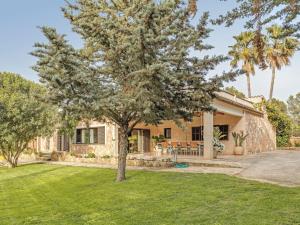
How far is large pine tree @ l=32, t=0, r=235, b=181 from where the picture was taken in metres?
9.74

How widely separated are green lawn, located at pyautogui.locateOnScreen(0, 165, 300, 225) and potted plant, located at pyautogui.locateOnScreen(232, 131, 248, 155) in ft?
34.5

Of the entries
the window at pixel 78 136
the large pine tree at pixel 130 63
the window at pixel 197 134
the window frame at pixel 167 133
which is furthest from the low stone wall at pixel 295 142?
the large pine tree at pixel 130 63

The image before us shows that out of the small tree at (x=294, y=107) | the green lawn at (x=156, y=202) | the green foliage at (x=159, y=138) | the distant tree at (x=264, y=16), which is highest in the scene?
the small tree at (x=294, y=107)

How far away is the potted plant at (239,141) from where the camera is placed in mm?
22497

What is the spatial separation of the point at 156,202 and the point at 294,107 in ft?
225

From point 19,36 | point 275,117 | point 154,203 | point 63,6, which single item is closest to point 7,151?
point 19,36

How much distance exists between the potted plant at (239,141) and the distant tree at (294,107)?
5032cm

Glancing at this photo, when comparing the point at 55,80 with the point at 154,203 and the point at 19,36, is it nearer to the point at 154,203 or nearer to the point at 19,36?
the point at 154,203

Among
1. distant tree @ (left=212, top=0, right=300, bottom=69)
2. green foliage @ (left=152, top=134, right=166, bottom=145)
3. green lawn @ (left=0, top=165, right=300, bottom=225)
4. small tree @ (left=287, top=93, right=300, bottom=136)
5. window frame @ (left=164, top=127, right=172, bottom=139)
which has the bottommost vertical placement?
green lawn @ (left=0, top=165, right=300, bottom=225)

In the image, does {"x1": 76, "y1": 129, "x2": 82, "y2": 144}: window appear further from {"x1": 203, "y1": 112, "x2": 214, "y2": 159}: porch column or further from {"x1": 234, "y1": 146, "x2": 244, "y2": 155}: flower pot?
{"x1": 234, "y1": 146, "x2": 244, "y2": 155}: flower pot

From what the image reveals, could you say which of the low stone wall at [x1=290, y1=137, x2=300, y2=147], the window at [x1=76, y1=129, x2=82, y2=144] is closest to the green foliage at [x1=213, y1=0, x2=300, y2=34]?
the window at [x1=76, y1=129, x2=82, y2=144]

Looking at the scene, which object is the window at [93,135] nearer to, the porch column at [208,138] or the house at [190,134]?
the house at [190,134]

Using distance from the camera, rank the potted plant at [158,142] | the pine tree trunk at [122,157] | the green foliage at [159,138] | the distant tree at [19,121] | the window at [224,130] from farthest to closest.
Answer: the green foliage at [159,138] → the window at [224,130] → the potted plant at [158,142] → the distant tree at [19,121] → the pine tree trunk at [122,157]

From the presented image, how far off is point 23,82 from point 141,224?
119 ft
